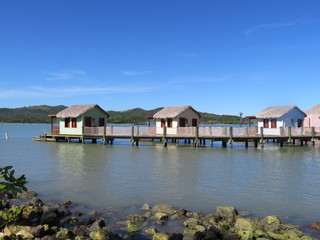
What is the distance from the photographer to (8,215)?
8836mm

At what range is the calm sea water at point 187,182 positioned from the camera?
1225 centimetres

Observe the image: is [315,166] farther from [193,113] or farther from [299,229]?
[193,113]

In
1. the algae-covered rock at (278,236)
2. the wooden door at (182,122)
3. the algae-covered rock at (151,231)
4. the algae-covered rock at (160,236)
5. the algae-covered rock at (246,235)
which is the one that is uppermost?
the wooden door at (182,122)

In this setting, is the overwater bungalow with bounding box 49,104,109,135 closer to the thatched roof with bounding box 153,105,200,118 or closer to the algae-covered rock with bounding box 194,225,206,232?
the thatched roof with bounding box 153,105,200,118

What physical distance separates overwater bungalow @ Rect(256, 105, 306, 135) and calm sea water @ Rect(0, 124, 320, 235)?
12811 millimetres

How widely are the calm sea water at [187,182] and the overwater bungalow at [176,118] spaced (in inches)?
426

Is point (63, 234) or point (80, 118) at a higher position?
point (80, 118)

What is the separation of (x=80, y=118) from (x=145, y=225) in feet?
95.0

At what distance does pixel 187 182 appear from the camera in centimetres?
1606

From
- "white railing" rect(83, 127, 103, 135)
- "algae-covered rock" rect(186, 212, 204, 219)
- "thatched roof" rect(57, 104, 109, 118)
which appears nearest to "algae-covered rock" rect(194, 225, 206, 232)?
"algae-covered rock" rect(186, 212, 204, 219)

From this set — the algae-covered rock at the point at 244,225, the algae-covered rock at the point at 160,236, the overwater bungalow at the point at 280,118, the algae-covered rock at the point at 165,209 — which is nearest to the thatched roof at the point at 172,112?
the overwater bungalow at the point at 280,118

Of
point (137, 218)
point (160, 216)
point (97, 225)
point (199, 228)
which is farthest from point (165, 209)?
point (97, 225)

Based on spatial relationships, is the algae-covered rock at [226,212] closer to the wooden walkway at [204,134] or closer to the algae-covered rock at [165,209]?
the algae-covered rock at [165,209]

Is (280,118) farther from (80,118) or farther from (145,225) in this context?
(145,225)
